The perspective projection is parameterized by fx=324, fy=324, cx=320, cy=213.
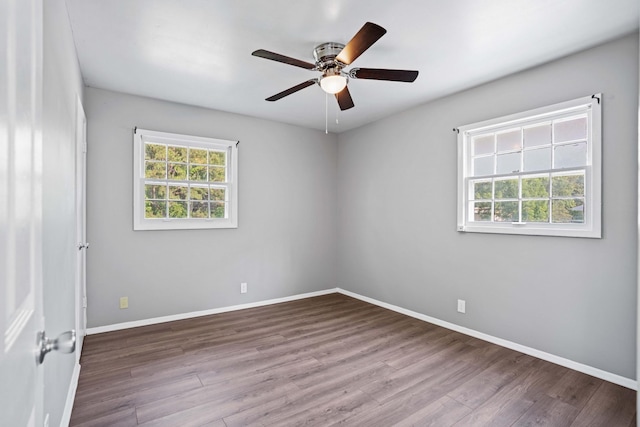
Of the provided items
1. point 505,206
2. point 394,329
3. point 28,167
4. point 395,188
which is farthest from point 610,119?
point 28,167

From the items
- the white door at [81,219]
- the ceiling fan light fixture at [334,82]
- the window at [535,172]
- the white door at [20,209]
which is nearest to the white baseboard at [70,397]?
the white door at [81,219]

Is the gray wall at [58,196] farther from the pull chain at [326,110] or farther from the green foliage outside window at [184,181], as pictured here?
the pull chain at [326,110]

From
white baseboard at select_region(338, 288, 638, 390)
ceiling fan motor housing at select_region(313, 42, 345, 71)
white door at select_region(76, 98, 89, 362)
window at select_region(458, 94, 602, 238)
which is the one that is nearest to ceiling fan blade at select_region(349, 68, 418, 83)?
ceiling fan motor housing at select_region(313, 42, 345, 71)

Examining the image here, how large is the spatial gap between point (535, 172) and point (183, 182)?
3807 millimetres

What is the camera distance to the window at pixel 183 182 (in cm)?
372

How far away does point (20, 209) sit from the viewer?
0.63 metres

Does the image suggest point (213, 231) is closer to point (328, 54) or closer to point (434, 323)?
point (328, 54)

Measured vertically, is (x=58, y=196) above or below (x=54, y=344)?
above

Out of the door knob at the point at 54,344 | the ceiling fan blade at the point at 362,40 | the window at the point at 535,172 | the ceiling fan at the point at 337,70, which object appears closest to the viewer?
the door knob at the point at 54,344

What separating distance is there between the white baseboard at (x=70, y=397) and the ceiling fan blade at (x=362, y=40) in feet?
9.25

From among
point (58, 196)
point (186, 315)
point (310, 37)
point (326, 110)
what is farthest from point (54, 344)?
point (326, 110)

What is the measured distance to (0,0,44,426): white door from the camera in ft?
1.77

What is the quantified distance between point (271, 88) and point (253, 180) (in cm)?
141

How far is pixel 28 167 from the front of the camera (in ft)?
2.26
